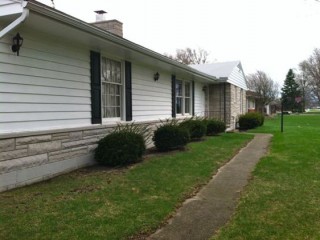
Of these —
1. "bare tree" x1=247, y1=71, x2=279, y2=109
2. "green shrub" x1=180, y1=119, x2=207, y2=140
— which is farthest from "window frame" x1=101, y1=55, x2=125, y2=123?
"bare tree" x1=247, y1=71, x2=279, y2=109

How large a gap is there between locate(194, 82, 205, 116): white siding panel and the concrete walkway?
976 centimetres

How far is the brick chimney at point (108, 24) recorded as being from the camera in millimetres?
11114

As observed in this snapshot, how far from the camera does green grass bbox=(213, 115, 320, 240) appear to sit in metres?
4.21

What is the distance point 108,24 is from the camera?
11203 mm

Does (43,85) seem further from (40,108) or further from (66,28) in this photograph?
(66,28)

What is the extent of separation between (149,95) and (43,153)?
567cm

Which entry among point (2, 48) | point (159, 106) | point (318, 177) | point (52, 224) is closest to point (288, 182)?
point (318, 177)

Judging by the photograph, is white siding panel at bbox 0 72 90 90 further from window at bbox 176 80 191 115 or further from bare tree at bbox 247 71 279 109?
bare tree at bbox 247 71 279 109

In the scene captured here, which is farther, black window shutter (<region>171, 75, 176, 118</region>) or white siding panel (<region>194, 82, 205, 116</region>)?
white siding panel (<region>194, 82, 205, 116</region>)

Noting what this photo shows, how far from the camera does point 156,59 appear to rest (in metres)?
10.9

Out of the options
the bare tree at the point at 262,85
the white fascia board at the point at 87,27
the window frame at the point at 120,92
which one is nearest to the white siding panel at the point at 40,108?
the window frame at the point at 120,92

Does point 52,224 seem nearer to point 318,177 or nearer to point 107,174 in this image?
point 107,174

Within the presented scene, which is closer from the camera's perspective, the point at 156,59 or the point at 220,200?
the point at 220,200

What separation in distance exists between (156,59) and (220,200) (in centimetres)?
616
